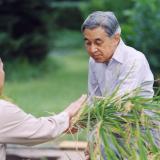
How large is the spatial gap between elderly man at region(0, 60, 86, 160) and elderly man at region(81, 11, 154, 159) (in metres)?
0.40

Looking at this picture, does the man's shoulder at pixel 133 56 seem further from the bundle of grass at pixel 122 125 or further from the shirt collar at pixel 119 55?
the bundle of grass at pixel 122 125

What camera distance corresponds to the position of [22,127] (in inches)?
174

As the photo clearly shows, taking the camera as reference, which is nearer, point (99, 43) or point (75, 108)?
point (75, 108)

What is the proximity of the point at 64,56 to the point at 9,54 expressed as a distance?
7.18 metres

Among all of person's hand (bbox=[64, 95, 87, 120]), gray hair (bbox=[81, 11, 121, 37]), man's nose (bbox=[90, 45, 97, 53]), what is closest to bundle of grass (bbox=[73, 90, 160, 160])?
person's hand (bbox=[64, 95, 87, 120])

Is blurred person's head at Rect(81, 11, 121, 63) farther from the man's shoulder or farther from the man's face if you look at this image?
the man's shoulder

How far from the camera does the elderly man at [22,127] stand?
4.39 meters

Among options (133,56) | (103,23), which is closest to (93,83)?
(133,56)

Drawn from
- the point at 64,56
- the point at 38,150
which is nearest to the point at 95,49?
the point at 38,150

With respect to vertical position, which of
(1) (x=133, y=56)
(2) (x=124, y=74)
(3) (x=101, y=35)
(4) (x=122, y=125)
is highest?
(3) (x=101, y=35)

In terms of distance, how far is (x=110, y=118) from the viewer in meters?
4.65

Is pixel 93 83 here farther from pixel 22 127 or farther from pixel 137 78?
pixel 22 127

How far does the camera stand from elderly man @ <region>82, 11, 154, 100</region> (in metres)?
4.95

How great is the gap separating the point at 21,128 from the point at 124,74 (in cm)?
99
